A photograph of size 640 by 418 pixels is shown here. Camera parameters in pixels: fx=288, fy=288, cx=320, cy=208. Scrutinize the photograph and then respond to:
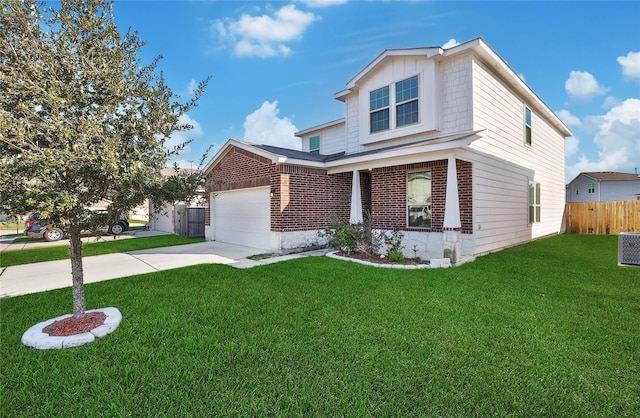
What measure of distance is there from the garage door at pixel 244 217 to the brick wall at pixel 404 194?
389 centimetres

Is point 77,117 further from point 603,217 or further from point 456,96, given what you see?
point 603,217

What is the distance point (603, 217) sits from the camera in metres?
14.7

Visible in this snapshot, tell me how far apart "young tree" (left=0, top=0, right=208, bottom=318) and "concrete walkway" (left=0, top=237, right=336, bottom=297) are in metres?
3.34

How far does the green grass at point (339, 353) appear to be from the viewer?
7.75 feet

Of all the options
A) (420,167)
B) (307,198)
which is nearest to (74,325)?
(307,198)

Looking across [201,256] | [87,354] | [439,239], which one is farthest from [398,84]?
[87,354]

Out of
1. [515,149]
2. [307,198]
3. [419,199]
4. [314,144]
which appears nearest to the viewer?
[419,199]

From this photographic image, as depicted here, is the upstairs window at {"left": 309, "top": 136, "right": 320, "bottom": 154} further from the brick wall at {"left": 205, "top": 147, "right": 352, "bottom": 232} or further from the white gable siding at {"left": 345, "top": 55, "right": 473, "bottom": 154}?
the white gable siding at {"left": 345, "top": 55, "right": 473, "bottom": 154}

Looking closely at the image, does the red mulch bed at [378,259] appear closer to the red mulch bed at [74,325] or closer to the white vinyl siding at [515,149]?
the white vinyl siding at [515,149]

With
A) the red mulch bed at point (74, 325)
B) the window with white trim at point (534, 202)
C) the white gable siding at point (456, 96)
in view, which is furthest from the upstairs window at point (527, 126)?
the red mulch bed at point (74, 325)

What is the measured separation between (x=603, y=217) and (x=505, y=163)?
953cm

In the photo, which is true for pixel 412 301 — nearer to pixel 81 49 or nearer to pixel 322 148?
pixel 81 49

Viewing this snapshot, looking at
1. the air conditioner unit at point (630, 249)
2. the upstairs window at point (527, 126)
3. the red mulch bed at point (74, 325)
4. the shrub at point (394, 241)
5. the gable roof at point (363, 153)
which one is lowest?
the red mulch bed at point (74, 325)

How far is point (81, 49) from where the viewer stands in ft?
11.0
